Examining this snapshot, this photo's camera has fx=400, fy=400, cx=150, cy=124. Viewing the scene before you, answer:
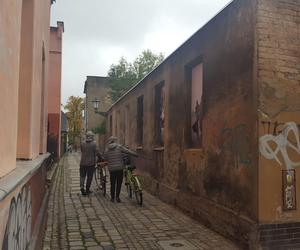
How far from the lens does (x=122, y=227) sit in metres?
7.64

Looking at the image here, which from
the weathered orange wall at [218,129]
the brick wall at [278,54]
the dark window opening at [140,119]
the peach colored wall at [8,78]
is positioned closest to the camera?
the peach colored wall at [8,78]

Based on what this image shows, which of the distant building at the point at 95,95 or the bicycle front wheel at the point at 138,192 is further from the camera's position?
the distant building at the point at 95,95

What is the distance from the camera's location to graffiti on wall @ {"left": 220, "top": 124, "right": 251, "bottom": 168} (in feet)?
20.1

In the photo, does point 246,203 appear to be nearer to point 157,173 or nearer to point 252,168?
point 252,168

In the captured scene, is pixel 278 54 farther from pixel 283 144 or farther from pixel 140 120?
pixel 140 120

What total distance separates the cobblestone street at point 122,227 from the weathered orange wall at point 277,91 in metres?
1.04

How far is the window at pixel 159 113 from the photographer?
1157cm

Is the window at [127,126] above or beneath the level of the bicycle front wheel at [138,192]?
above

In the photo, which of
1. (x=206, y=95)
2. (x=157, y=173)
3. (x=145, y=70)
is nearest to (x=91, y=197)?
(x=157, y=173)

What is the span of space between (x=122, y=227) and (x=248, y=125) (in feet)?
10.5

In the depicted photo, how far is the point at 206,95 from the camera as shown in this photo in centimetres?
779

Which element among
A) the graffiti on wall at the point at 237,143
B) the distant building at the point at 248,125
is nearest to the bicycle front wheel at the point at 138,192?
the distant building at the point at 248,125

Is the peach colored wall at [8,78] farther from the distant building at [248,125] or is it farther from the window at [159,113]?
the window at [159,113]

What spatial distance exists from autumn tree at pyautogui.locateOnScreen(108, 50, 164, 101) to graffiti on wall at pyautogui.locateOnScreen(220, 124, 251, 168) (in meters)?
29.4
